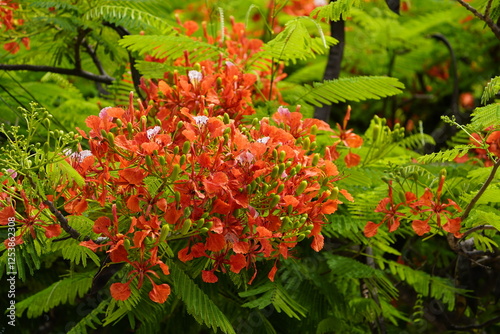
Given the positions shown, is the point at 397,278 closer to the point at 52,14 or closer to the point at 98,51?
the point at 98,51

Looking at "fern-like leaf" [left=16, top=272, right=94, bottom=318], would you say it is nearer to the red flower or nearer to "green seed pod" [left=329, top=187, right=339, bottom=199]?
"green seed pod" [left=329, top=187, right=339, bottom=199]

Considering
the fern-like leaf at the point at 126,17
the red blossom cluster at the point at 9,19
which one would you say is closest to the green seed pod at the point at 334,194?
the fern-like leaf at the point at 126,17

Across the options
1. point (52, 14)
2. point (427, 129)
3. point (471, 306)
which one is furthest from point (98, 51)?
point (427, 129)

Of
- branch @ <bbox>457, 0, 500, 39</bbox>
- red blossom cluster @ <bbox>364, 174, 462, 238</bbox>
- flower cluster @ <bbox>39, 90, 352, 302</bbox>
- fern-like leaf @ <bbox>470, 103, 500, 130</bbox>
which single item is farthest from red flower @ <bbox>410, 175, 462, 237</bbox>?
branch @ <bbox>457, 0, 500, 39</bbox>

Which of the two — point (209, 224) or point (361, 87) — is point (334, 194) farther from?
point (361, 87)

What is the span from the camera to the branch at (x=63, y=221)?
1682 mm

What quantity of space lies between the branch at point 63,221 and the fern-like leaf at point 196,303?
1.00 ft

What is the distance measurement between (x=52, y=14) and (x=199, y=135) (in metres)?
1.59

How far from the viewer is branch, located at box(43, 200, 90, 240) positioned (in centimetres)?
168

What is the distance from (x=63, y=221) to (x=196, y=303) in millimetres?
456

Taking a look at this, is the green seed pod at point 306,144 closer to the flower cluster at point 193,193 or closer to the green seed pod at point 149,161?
the flower cluster at point 193,193

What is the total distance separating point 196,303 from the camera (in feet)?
6.18

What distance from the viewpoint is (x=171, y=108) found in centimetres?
219

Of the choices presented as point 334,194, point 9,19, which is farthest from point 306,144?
A: point 9,19
